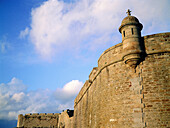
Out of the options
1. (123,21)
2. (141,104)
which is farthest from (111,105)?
(123,21)

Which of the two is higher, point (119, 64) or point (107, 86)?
point (119, 64)

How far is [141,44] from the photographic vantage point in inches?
325

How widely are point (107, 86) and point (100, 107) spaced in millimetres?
1584

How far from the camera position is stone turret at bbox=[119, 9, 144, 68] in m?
8.05

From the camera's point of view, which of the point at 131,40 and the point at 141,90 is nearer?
the point at 141,90

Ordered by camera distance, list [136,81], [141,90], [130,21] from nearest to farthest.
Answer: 1. [141,90]
2. [136,81]
3. [130,21]

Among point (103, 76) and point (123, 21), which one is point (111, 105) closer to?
point (103, 76)

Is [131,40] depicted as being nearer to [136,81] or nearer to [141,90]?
[136,81]

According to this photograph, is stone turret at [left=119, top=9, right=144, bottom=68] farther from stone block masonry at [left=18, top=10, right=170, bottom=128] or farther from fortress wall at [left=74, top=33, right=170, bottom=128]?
fortress wall at [left=74, top=33, right=170, bottom=128]

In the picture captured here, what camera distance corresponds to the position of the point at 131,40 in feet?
27.3

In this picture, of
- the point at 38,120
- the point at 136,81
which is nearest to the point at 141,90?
the point at 136,81

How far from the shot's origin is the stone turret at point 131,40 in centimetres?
805

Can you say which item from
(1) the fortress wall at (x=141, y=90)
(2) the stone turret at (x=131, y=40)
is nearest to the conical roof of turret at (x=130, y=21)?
(2) the stone turret at (x=131, y=40)

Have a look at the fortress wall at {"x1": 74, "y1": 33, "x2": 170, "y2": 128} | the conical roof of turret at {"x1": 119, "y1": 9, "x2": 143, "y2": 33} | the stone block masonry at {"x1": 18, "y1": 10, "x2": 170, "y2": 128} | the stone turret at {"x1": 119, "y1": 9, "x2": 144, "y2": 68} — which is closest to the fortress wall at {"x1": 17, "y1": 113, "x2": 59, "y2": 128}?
the stone block masonry at {"x1": 18, "y1": 10, "x2": 170, "y2": 128}
